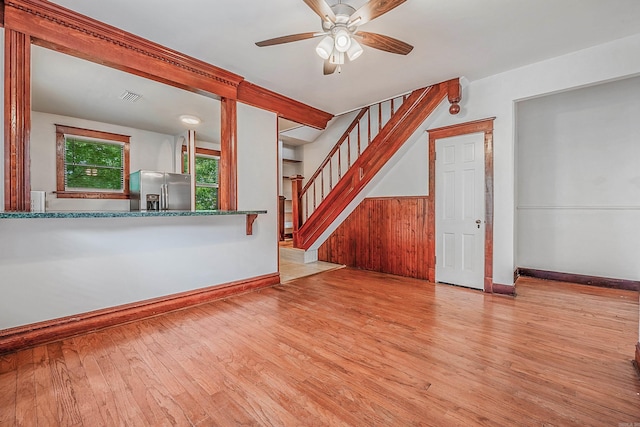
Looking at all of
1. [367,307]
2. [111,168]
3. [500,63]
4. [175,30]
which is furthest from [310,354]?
[111,168]

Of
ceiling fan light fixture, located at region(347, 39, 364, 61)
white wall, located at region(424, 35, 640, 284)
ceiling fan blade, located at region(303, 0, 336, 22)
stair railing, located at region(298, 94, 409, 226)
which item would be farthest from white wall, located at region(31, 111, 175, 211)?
white wall, located at region(424, 35, 640, 284)

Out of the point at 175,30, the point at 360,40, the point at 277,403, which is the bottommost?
the point at 277,403

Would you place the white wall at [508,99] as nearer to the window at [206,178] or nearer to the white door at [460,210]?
the white door at [460,210]

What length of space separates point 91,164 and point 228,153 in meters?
3.31

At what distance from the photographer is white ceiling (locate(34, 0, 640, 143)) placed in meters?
2.14

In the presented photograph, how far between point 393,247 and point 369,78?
8.26ft

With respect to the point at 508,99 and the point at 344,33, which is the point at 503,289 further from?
the point at 344,33

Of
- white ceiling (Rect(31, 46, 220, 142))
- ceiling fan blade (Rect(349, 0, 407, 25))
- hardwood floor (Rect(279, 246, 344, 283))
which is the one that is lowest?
hardwood floor (Rect(279, 246, 344, 283))

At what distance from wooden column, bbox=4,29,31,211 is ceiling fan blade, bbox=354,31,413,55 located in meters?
2.55

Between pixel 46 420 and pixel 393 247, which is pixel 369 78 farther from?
pixel 46 420

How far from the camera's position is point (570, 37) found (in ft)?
8.48

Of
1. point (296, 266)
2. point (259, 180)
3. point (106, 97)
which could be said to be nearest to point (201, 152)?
point (106, 97)

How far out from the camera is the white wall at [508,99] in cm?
283

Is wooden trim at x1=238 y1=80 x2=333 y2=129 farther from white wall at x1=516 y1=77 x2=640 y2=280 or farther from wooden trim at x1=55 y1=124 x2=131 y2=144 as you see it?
wooden trim at x1=55 y1=124 x2=131 y2=144
